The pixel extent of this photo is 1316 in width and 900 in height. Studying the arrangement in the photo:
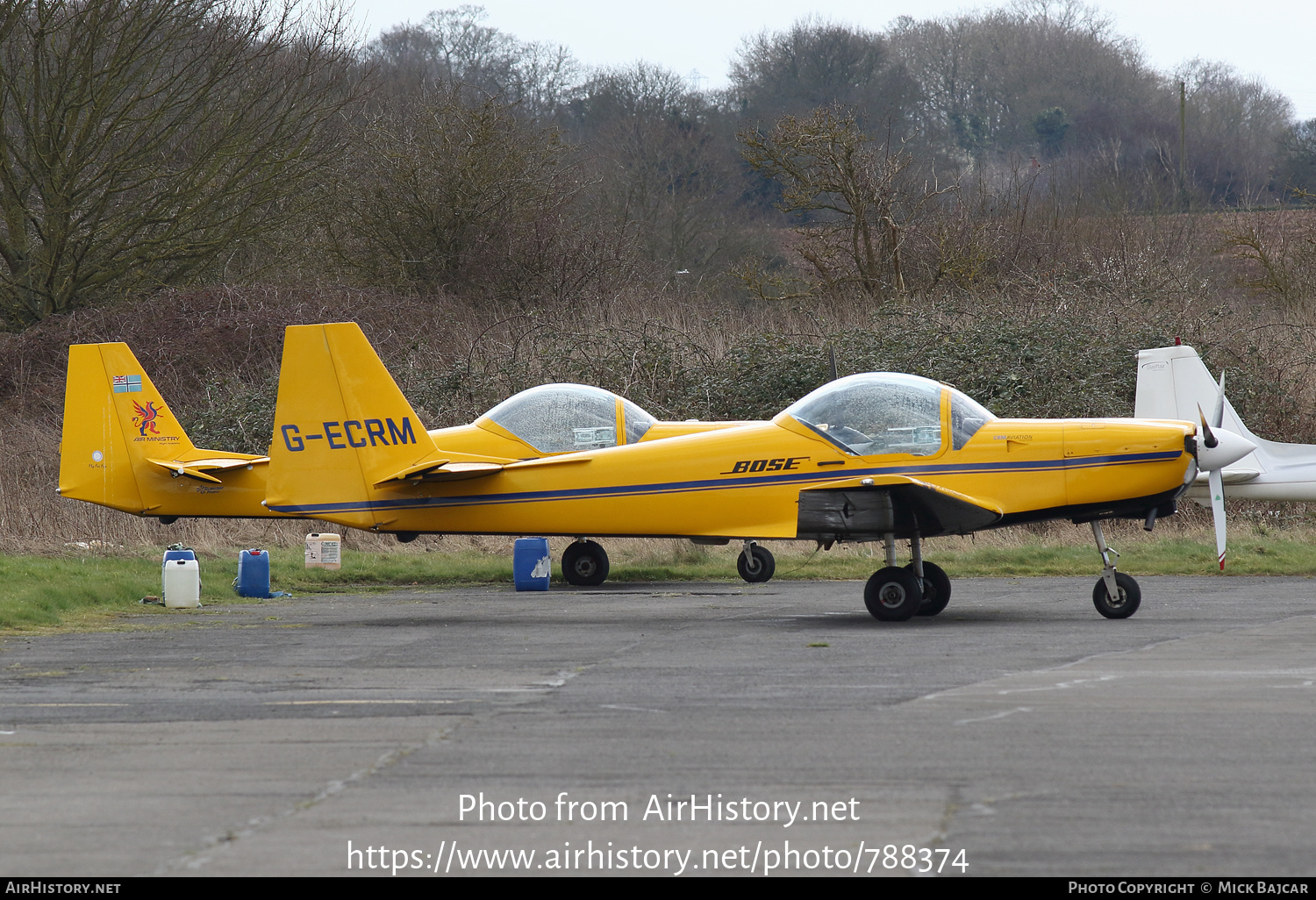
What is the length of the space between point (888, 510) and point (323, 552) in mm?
8944

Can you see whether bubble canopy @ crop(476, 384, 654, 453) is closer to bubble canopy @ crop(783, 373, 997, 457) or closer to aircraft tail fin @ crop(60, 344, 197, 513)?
aircraft tail fin @ crop(60, 344, 197, 513)

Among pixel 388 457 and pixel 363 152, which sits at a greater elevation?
pixel 363 152

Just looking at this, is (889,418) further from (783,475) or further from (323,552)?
(323,552)

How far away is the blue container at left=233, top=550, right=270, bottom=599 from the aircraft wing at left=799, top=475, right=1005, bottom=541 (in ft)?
21.7

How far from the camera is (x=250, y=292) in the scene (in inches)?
1233

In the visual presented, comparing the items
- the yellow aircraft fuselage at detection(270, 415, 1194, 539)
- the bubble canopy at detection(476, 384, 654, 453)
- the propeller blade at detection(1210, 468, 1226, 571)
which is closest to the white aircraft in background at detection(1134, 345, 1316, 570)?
the propeller blade at detection(1210, 468, 1226, 571)

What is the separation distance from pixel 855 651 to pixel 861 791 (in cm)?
429

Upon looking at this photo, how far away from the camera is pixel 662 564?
18688 millimetres

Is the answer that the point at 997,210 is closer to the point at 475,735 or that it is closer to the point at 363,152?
the point at 363,152

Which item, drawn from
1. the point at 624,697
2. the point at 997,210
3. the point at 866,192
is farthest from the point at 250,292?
the point at 624,697

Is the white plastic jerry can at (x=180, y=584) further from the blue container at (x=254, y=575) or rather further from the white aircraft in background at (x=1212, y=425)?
the white aircraft in background at (x=1212, y=425)

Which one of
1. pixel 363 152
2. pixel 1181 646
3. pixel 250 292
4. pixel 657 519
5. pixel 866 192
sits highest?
pixel 363 152

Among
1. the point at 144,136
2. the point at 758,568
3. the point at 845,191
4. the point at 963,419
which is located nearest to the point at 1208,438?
the point at 963,419

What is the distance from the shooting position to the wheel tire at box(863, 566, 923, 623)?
1139 centimetres
